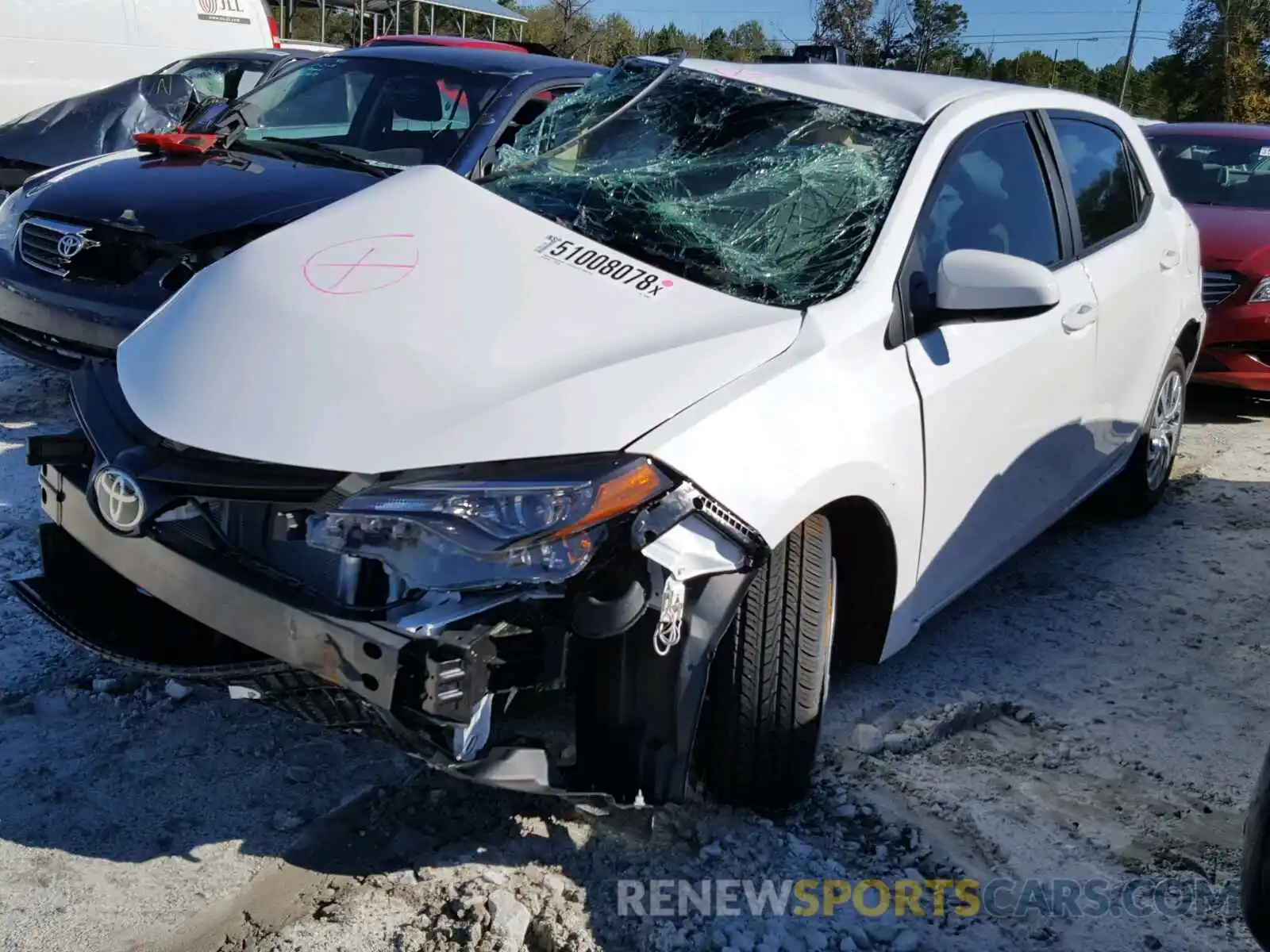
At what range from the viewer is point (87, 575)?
280 centimetres

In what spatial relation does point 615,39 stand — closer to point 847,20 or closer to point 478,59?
point 847,20

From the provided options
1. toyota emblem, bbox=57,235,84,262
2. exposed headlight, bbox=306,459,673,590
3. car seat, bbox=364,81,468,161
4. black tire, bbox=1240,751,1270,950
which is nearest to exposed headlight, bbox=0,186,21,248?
toyota emblem, bbox=57,235,84,262

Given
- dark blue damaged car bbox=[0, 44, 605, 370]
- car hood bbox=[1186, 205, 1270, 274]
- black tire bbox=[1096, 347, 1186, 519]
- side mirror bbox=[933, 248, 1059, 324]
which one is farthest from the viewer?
car hood bbox=[1186, 205, 1270, 274]

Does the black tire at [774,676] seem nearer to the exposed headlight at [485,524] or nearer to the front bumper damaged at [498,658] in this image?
the front bumper damaged at [498,658]

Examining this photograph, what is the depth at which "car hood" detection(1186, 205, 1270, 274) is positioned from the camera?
673 cm

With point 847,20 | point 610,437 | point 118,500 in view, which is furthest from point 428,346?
point 847,20

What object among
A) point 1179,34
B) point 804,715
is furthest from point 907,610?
point 1179,34

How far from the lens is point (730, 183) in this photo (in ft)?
11.1

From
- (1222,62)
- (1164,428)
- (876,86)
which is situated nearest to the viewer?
(876,86)

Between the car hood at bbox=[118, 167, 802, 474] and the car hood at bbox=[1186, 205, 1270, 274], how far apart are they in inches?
194

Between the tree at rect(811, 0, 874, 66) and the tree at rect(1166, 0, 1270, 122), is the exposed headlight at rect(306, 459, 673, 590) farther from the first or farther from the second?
the tree at rect(1166, 0, 1270, 122)

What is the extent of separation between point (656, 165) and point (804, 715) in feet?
5.31

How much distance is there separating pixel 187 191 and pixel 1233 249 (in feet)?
17.7

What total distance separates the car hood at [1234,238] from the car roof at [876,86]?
10.7ft
